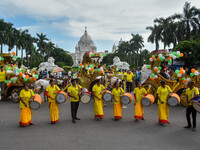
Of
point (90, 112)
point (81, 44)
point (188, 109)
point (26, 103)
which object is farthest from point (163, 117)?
point (81, 44)

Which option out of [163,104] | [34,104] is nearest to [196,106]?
[163,104]

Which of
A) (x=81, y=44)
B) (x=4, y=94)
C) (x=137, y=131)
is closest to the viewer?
(x=137, y=131)

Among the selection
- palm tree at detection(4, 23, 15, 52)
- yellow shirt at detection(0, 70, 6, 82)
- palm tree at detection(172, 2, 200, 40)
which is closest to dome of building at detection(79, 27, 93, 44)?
palm tree at detection(4, 23, 15, 52)

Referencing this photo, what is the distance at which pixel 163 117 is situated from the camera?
581 cm

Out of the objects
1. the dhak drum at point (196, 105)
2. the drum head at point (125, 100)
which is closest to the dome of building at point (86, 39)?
the drum head at point (125, 100)

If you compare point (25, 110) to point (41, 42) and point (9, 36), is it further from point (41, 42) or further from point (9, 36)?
point (41, 42)

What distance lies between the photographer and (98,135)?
5.03 metres

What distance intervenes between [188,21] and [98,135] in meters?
27.5

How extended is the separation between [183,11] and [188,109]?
2623cm

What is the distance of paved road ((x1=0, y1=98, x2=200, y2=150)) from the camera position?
4332 millimetres

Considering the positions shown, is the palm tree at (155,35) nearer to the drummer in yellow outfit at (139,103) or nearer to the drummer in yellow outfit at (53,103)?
the drummer in yellow outfit at (139,103)

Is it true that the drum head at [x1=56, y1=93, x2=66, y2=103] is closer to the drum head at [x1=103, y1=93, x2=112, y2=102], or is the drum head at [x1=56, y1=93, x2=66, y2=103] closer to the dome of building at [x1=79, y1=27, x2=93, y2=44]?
the drum head at [x1=103, y1=93, x2=112, y2=102]

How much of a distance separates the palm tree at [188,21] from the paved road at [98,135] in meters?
24.1

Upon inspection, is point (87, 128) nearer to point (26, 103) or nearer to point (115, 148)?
point (115, 148)
